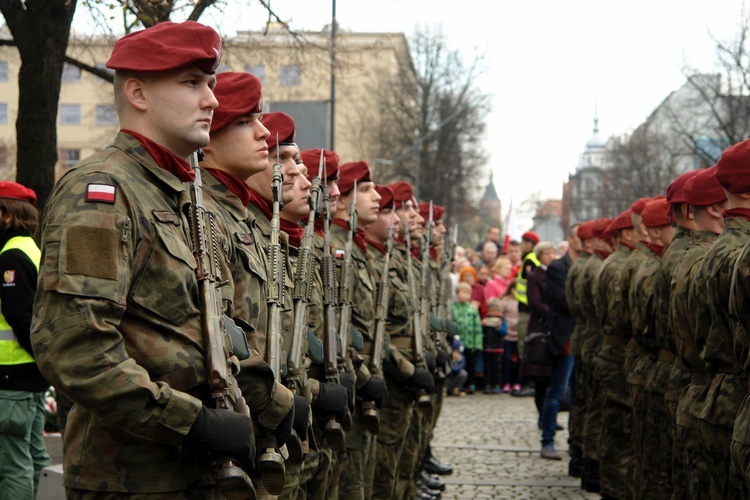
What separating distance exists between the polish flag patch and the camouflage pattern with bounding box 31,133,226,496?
16 millimetres

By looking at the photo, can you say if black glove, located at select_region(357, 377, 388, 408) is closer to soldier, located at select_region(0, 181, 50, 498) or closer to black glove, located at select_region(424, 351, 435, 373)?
soldier, located at select_region(0, 181, 50, 498)

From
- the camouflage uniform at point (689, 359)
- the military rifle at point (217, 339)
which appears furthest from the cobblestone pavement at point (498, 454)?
the military rifle at point (217, 339)

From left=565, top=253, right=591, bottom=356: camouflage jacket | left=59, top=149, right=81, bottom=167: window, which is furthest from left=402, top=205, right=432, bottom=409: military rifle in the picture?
left=59, top=149, right=81, bottom=167: window

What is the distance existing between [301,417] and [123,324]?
50.2 inches

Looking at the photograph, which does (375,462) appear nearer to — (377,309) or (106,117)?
(377,309)

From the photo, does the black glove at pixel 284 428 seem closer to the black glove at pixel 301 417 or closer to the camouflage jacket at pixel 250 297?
the camouflage jacket at pixel 250 297

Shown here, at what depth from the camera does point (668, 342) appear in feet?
22.6

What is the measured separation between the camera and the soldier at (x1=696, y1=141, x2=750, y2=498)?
16.6ft

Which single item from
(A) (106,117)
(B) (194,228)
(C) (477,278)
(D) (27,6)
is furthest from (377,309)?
(A) (106,117)

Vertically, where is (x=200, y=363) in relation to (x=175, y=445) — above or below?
above

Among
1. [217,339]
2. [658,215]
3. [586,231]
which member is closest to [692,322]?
[658,215]

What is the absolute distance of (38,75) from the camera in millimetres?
9695

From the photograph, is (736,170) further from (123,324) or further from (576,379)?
(576,379)

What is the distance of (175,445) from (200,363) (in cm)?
26
